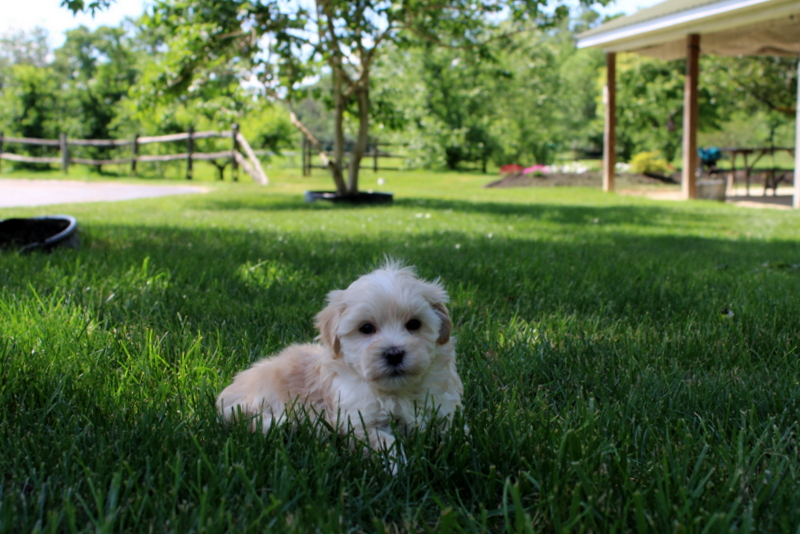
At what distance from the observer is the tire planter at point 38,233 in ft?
18.6

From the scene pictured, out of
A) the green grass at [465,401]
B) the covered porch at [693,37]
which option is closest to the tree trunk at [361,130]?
the covered porch at [693,37]

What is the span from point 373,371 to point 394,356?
8 centimetres

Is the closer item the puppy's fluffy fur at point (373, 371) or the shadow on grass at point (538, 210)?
the puppy's fluffy fur at point (373, 371)

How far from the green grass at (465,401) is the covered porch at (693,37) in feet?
29.5

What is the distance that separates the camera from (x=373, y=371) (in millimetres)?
2121

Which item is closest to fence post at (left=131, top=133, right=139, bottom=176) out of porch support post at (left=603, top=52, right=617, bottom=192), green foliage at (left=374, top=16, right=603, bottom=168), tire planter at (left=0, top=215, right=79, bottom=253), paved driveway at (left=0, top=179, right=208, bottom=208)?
paved driveway at (left=0, top=179, right=208, bottom=208)

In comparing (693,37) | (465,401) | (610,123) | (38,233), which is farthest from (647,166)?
(465,401)

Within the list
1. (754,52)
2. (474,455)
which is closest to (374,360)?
(474,455)

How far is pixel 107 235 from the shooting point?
692 cm

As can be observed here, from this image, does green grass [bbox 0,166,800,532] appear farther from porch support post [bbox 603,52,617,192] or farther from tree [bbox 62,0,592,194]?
porch support post [bbox 603,52,617,192]

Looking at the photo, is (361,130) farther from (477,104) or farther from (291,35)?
(477,104)

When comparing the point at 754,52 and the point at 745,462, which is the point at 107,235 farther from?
the point at 754,52

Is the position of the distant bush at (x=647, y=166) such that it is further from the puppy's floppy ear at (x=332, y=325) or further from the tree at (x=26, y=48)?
the tree at (x=26, y=48)

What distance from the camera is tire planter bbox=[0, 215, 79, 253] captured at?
5656 millimetres
